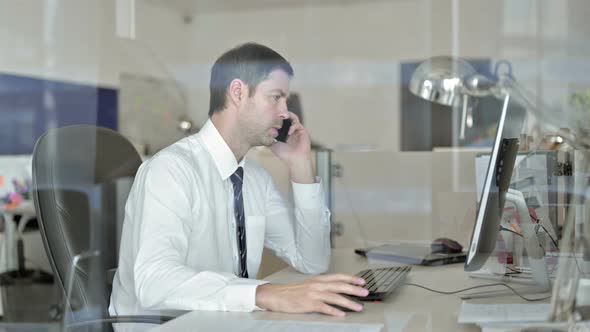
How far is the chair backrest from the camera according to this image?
131cm

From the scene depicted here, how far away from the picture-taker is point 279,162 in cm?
172

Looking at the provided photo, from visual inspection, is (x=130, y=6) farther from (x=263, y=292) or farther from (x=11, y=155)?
(x=263, y=292)

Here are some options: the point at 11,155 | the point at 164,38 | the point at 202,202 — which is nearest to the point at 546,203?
the point at 202,202

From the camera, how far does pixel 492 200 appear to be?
46.4 inches

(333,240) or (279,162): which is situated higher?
(279,162)

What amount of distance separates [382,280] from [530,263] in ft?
0.95

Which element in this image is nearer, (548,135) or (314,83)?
(548,135)

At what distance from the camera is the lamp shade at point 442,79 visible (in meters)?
1.99

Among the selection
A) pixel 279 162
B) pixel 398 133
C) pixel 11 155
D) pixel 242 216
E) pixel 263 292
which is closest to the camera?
pixel 263 292

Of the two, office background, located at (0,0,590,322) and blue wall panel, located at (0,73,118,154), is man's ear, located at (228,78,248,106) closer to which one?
office background, located at (0,0,590,322)

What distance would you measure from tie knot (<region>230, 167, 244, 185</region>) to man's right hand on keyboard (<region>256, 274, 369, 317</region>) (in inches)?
20.3

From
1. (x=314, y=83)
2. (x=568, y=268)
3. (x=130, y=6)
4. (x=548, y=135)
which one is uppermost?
(x=130, y=6)

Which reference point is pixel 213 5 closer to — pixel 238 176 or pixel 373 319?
pixel 238 176

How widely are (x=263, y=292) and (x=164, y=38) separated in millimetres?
920
